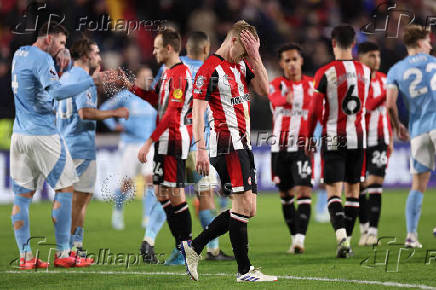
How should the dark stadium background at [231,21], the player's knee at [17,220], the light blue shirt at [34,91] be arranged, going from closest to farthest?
the light blue shirt at [34,91] < the player's knee at [17,220] < the dark stadium background at [231,21]

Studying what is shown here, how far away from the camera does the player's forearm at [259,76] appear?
6.75 meters

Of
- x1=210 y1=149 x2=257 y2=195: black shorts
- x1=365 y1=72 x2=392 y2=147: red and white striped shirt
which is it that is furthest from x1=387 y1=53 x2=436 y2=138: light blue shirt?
x1=210 y1=149 x2=257 y2=195: black shorts

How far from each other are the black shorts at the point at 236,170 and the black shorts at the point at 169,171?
138cm

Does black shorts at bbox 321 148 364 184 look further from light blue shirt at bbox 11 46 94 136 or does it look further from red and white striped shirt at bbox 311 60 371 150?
light blue shirt at bbox 11 46 94 136

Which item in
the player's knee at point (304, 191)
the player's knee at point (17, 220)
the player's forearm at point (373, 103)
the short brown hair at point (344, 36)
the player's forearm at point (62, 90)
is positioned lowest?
the player's knee at point (17, 220)

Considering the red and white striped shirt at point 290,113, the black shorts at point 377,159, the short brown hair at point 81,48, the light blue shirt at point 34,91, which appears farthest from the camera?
the black shorts at point 377,159

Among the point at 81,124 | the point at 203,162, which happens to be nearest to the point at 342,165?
the point at 203,162

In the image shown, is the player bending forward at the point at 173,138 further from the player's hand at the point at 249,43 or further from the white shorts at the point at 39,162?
the player's hand at the point at 249,43

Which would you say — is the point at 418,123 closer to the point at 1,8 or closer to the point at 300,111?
the point at 300,111

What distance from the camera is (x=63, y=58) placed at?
8789 mm

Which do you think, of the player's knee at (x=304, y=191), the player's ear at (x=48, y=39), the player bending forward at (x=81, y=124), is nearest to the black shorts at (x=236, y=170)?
the player bending forward at (x=81, y=124)

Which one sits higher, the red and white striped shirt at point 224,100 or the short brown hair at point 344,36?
the short brown hair at point 344,36

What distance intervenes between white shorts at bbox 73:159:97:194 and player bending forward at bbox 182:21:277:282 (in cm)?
243

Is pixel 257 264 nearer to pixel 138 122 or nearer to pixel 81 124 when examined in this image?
pixel 81 124
